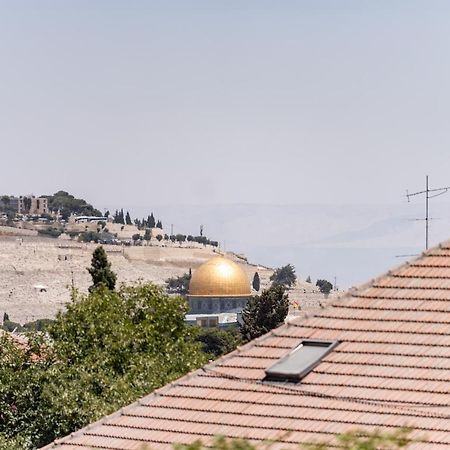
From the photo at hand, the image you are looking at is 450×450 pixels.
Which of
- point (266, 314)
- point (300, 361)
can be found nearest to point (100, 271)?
point (266, 314)

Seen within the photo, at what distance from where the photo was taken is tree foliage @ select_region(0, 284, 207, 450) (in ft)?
99.6

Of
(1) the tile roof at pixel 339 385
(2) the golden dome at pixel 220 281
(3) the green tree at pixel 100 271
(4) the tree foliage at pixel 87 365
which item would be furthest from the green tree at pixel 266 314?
(2) the golden dome at pixel 220 281

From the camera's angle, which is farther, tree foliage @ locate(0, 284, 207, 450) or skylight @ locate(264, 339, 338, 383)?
tree foliage @ locate(0, 284, 207, 450)

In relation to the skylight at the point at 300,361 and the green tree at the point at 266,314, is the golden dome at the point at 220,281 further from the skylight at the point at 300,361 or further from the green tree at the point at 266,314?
the skylight at the point at 300,361

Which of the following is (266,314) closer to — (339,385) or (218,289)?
(339,385)

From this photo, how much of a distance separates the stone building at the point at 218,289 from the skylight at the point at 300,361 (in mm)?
120648

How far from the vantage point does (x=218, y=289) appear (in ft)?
448

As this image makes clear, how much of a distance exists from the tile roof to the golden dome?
396ft

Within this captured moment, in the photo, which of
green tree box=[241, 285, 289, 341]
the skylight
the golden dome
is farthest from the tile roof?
the golden dome

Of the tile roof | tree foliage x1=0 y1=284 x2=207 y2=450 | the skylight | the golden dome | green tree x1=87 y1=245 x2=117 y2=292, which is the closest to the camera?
the tile roof

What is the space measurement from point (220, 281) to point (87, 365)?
342 ft

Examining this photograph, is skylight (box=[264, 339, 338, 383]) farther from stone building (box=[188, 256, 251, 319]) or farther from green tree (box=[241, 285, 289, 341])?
stone building (box=[188, 256, 251, 319])

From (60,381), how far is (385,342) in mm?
17255

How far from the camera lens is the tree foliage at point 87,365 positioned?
3036 centimetres
